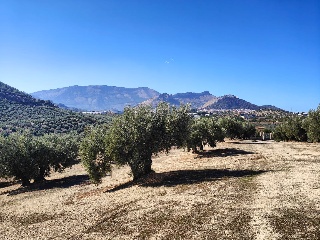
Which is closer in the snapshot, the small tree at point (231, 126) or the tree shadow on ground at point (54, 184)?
the tree shadow on ground at point (54, 184)

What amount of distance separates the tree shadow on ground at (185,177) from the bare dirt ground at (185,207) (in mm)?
163

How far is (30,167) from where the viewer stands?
71.1 m

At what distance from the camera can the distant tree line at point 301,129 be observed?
299 ft

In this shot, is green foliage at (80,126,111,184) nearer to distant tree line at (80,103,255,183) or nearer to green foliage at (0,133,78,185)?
distant tree line at (80,103,255,183)

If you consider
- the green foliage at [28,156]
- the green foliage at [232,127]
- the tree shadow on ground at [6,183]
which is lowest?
the tree shadow on ground at [6,183]

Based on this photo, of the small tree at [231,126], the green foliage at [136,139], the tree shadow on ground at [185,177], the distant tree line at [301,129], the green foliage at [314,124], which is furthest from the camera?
the small tree at [231,126]

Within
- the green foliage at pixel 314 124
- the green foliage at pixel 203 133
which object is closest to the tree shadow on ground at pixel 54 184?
the green foliage at pixel 203 133

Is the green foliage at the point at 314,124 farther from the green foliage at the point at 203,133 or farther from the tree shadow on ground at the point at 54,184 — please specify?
the tree shadow on ground at the point at 54,184

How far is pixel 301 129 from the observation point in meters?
116

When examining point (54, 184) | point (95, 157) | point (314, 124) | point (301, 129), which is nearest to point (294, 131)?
point (301, 129)

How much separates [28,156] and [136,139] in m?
30.4

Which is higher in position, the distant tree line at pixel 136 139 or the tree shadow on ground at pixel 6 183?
the distant tree line at pixel 136 139

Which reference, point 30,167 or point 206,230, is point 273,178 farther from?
point 30,167

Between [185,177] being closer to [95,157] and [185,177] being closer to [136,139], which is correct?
[136,139]
